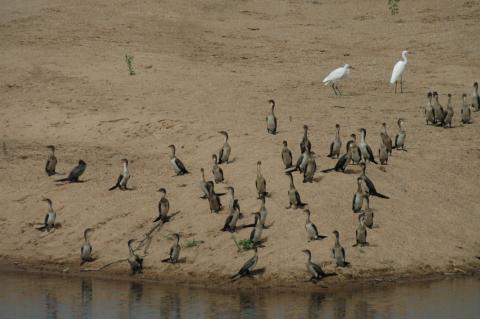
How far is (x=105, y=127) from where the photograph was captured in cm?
2673

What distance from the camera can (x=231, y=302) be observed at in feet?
62.1

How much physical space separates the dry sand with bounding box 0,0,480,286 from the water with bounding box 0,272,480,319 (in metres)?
0.47

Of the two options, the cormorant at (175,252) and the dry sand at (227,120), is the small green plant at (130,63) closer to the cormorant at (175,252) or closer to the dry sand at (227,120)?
the dry sand at (227,120)

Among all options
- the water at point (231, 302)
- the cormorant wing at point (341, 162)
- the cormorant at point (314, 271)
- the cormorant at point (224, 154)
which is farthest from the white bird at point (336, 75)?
the cormorant at point (314, 271)

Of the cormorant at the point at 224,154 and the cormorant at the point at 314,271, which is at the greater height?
the cormorant at the point at 224,154

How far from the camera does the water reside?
18172mm

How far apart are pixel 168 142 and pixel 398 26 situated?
1255 cm

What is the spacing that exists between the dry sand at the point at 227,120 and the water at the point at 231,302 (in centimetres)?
47

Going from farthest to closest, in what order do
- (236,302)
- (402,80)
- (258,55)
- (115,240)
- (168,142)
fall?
1. (258,55)
2. (402,80)
3. (168,142)
4. (115,240)
5. (236,302)

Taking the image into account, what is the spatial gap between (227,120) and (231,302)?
757 cm

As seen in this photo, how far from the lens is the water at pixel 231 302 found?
59.6 ft

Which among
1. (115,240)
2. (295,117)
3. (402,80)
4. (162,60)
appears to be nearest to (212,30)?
(162,60)

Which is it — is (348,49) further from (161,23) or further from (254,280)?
(254,280)

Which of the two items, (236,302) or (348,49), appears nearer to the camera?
(236,302)
